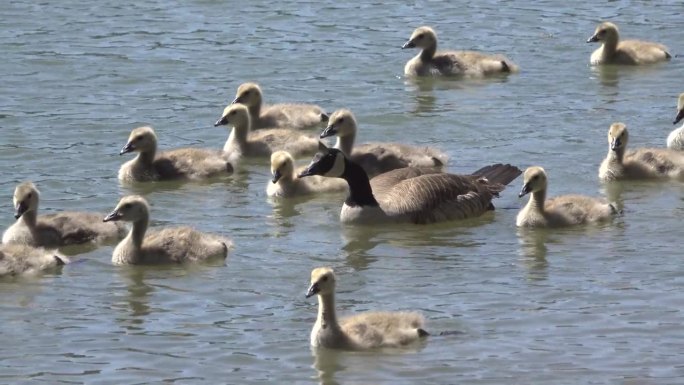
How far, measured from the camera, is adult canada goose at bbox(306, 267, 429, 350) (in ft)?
43.1

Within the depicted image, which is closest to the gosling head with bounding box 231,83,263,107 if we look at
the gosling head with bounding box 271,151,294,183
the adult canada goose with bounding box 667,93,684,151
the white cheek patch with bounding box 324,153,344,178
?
the gosling head with bounding box 271,151,294,183

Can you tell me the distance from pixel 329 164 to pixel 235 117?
2.53 meters

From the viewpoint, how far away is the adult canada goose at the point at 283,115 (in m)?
20.6

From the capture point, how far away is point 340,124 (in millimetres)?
18672

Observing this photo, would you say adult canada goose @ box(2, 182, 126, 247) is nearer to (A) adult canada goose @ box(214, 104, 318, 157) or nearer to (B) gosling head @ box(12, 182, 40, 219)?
(B) gosling head @ box(12, 182, 40, 219)

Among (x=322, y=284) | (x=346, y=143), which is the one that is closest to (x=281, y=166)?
(x=346, y=143)

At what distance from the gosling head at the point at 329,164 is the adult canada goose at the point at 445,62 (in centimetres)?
635

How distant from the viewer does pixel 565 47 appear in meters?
24.8

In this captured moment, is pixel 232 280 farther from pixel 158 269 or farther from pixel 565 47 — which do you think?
pixel 565 47

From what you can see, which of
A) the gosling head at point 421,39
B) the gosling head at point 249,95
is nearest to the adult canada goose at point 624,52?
the gosling head at point 421,39

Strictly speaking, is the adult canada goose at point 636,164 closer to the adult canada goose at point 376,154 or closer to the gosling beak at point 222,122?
the adult canada goose at point 376,154

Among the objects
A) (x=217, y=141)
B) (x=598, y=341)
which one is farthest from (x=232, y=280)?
(x=217, y=141)

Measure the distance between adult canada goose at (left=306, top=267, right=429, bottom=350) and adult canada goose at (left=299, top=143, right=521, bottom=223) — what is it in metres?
3.77

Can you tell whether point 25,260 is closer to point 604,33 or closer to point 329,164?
point 329,164
